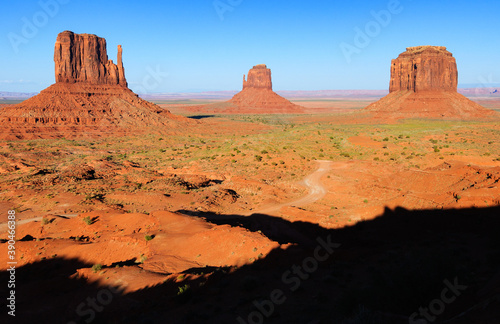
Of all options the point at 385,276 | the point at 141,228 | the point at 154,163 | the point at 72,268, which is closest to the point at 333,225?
the point at 385,276

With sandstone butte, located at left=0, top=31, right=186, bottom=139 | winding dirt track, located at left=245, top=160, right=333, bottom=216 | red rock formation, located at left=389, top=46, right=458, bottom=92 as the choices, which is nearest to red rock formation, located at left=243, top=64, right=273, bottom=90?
red rock formation, located at left=389, top=46, right=458, bottom=92

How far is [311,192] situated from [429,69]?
10757cm

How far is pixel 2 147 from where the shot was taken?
183 feet

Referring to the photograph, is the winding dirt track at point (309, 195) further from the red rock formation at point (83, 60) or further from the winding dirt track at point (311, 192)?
the red rock formation at point (83, 60)

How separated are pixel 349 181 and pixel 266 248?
1834 centimetres

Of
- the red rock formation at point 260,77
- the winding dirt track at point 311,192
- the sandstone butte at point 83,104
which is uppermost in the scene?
the red rock formation at point 260,77

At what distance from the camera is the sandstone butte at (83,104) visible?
7475 cm

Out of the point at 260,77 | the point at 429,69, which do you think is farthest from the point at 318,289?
the point at 260,77

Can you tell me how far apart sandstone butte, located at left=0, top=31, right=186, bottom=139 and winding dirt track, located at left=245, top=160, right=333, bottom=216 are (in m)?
55.3

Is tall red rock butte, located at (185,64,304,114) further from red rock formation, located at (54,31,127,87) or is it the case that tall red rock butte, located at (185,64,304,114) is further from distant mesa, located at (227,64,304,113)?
red rock formation, located at (54,31,127,87)

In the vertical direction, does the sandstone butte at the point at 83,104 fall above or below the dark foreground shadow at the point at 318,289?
above

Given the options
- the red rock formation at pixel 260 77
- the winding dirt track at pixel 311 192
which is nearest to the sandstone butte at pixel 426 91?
the red rock formation at pixel 260 77

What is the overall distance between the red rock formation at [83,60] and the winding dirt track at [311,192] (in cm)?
7578

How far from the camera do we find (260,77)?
180000mm
